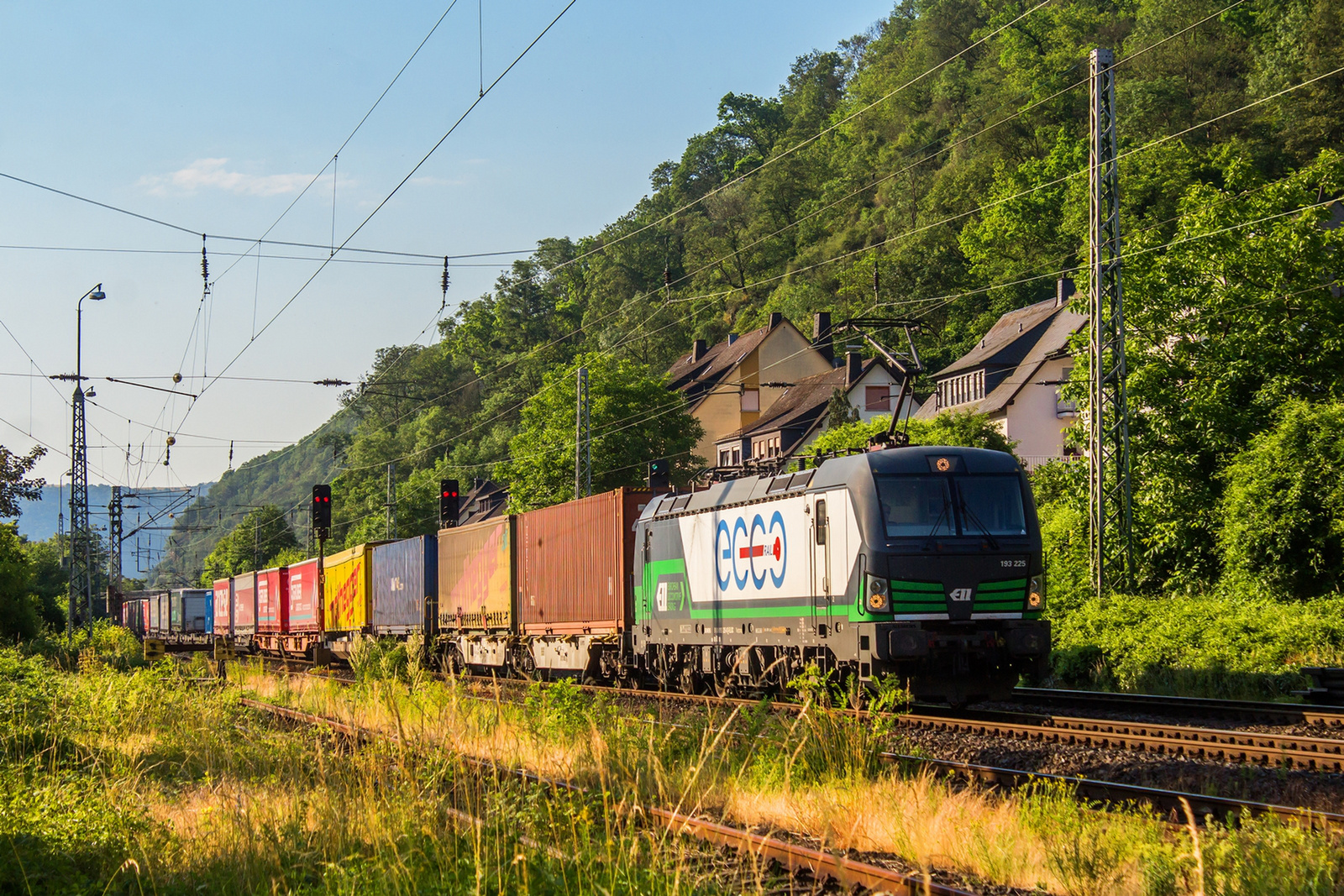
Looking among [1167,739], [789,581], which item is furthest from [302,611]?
[1167,739]

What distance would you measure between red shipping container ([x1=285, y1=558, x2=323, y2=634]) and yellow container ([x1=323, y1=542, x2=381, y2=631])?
384mm

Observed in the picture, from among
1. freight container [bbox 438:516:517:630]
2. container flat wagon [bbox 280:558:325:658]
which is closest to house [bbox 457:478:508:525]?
container flat wagon [bbox 280:558:325:658]

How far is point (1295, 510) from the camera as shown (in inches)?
881

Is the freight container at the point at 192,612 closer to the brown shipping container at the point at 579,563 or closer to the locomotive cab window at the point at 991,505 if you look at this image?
the brown shipping container at the point at 579,563

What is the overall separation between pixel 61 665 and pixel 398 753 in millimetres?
22935

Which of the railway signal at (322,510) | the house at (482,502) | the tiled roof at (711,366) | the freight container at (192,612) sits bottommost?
the freight container at (192,612)

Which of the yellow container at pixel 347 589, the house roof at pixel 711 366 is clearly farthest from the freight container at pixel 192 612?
the house roof at pixel 711 366

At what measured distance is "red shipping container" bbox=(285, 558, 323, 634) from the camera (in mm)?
40906

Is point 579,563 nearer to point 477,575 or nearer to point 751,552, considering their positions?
point 477,575

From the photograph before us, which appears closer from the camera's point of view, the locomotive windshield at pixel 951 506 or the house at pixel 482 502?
the locomotive windshield at pixel 951 506

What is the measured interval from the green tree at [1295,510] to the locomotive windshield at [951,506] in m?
10.2

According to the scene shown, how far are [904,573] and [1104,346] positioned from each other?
33.4 ft

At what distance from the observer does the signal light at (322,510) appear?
1169 inches

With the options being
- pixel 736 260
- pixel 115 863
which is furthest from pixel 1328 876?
pixel 736 260
